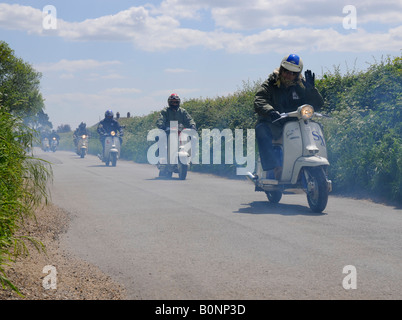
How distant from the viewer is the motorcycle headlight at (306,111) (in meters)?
8.23

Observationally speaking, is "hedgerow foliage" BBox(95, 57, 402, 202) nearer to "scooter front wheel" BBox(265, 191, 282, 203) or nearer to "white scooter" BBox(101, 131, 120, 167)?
"scooter front wheel" BBox(265, 191, 282, 203)

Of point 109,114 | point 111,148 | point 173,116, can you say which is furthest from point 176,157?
point 109,114

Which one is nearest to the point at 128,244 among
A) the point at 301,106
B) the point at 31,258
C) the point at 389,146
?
the point at 31,258

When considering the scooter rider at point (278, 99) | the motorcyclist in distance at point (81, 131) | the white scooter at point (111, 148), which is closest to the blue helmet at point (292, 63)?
the scooter rider at point (278, 99)

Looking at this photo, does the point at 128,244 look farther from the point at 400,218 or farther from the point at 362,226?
the point at 400,218

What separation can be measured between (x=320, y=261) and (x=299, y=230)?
1653mm

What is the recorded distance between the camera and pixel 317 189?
8156 mm

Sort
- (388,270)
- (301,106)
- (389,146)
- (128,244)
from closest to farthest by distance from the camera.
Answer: (388,270)
(128,244)
(301,106)
(389,146)

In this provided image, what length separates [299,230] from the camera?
6.75 m

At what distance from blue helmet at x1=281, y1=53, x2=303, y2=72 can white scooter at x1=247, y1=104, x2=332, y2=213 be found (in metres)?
0.62

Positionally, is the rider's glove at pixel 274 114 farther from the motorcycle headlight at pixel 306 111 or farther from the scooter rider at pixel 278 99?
the motorcycle headlight at pixel 306 111

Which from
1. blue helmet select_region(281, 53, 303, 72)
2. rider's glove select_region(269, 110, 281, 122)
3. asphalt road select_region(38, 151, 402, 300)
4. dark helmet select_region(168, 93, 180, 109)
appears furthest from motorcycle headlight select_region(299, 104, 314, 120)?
dark helmet select_region(168, 93, 180, 109)

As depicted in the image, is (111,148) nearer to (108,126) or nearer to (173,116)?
(108,126)

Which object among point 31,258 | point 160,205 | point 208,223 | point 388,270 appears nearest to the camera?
point 388,270
